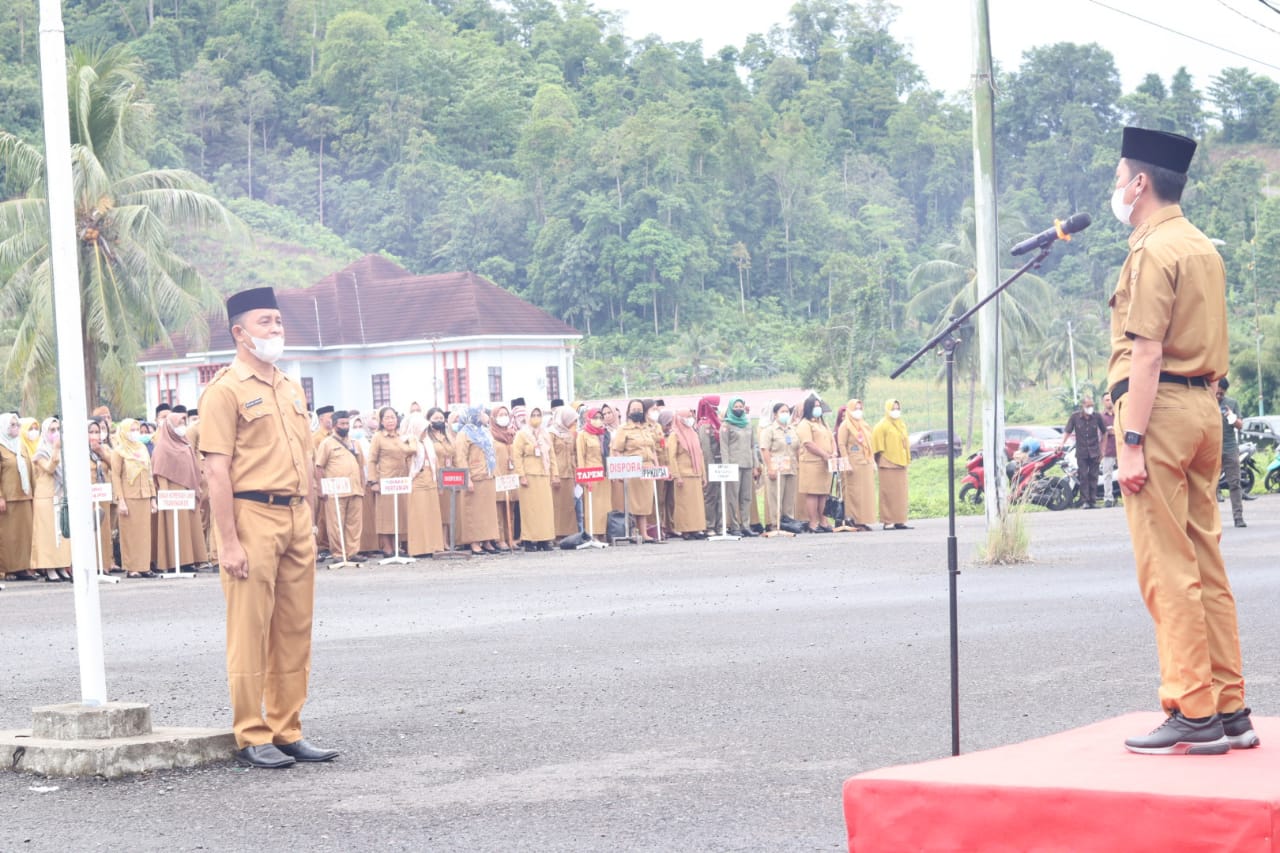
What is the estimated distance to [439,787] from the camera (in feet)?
24.8

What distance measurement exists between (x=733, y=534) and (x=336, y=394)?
50.8m

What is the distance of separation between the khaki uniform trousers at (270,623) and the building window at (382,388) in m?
67.2

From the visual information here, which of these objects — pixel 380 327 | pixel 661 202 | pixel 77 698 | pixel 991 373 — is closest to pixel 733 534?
pixel 991 373

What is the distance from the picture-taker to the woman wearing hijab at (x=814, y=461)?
2702 centimetres

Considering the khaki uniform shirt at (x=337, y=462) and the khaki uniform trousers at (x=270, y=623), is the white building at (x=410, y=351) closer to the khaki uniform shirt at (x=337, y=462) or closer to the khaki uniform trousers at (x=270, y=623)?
the khaki uniform shirt at (x=337, y=462)

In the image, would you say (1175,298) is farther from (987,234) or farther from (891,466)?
(891,466)

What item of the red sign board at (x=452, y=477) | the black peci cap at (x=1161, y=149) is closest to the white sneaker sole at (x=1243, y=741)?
the black peci cap at (x=1161, y=149)

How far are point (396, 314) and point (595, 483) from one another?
52.3m

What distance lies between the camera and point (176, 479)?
2191 cm

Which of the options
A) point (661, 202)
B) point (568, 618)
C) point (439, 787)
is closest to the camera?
point (439, 787)

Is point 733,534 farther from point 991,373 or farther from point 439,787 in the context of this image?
point 439,787

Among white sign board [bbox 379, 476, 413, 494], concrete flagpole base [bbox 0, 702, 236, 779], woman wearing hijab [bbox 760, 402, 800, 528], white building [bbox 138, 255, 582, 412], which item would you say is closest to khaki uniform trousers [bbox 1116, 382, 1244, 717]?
concrete flagpole base [bbox 0, 702, 236, 779]

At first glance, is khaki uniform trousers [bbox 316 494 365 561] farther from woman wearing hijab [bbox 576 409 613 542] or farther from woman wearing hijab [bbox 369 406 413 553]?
woman wearing hijab [bbox 576 409 613 542]

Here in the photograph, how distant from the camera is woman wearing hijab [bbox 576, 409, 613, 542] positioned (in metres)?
24.9
